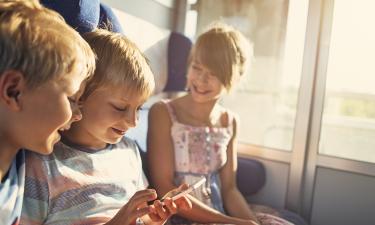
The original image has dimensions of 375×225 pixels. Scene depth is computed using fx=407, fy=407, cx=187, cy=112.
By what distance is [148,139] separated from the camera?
1348 millimetres

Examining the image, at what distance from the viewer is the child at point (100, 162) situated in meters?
0.85

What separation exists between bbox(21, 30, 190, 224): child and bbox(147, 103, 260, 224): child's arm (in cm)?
27

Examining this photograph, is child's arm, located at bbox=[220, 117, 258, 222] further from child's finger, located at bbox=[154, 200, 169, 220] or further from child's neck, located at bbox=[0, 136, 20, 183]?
child's neck, located at bbox=[0, 136, 20, 183]

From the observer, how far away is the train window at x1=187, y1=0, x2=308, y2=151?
1.82 meters

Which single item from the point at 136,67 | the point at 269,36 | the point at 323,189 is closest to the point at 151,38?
the point at 269,36

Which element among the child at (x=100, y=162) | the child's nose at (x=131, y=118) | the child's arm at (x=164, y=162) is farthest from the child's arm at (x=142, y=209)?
the child's arm at (x=164, y=162)

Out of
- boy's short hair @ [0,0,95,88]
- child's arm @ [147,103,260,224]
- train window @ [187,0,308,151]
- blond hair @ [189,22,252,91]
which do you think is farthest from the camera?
train window @ [187,0,308,151]

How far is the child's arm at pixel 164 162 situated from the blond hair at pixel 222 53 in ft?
0.72

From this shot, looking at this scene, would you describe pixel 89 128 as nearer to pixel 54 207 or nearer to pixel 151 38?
pixel 54 207

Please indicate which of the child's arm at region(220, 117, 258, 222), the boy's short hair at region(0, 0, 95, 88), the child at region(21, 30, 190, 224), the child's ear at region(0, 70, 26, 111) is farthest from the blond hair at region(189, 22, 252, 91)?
the child's ear at region(0, 70, 26, 111)

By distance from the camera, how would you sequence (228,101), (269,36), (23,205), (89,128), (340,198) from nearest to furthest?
(23,205), (89,128), (340,198), (269,36), (228,101)

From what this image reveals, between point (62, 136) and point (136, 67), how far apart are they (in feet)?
0.78

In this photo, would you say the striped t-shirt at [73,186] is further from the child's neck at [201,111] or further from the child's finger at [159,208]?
the child's neck at [201,111]

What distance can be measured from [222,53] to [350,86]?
2.30ft
